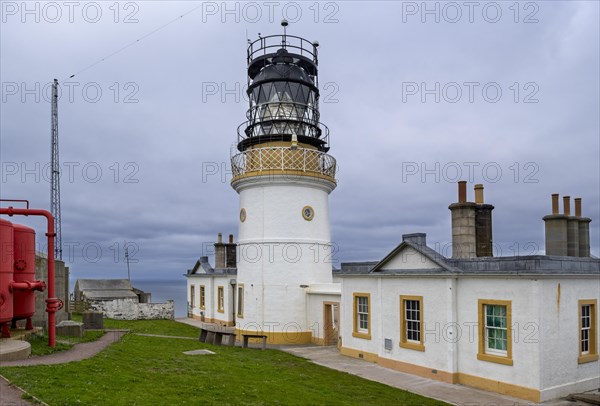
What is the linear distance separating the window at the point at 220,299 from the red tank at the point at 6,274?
18559 millimetres

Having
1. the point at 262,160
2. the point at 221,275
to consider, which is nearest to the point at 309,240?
the point at 262,160

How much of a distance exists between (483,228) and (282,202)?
1051cm

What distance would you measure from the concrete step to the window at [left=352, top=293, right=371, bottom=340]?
472 inches

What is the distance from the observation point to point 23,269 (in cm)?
1619

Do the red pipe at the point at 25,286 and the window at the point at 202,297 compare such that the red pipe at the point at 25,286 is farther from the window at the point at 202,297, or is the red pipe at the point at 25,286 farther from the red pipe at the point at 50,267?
the window at the point at 202,297

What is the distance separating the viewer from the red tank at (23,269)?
51.8 ft

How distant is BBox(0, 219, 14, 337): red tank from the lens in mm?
14734

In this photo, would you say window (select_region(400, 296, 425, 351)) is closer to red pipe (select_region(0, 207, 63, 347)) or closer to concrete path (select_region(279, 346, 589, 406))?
concrete path (select_region(279, 346, 589, 406))

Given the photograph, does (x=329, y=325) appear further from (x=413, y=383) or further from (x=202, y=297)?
(x=202, y=297)

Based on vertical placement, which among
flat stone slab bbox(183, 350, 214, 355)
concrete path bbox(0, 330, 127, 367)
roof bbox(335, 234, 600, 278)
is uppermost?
roof bbox(335, 234, 600, 278)

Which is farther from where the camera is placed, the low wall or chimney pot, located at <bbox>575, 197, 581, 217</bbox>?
the low wall

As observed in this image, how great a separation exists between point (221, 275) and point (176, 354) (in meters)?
16.3

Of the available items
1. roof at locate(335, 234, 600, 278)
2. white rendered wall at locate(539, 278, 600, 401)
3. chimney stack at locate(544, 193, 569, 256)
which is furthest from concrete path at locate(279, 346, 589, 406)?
chimney stack at locate(544, 193, 569, 256)

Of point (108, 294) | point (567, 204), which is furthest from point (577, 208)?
point (108, 294)
